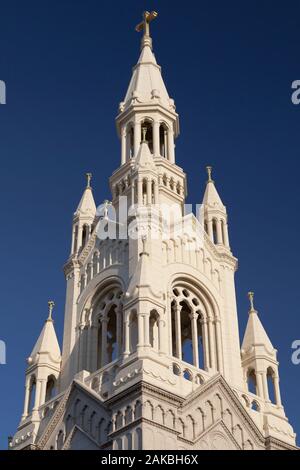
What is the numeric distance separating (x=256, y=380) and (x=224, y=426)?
170 inches

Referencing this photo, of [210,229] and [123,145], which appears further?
[123,145]

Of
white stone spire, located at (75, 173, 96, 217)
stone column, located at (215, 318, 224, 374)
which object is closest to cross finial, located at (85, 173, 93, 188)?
white stone spire, located at (75, 173, 96, 217)

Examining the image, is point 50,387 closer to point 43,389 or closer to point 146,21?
point 43,389

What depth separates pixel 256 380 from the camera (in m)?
40.7

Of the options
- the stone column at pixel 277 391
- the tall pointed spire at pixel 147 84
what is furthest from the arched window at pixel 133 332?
the tall pointed spire at pixel 147 84

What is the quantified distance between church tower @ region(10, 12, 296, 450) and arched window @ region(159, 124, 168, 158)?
0.28 ft

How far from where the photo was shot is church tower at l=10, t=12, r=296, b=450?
115ft

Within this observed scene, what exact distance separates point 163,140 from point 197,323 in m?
13.0

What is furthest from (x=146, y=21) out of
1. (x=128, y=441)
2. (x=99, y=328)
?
(x=128, y=441)

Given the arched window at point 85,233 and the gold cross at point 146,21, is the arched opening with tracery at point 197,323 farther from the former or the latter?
the gold cross at point 146,21

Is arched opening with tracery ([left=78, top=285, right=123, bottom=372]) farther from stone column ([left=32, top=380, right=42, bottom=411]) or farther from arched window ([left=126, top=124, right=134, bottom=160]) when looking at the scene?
arched window ([left=126, top=124, right=134, bottom=160])

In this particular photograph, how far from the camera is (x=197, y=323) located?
138ft
